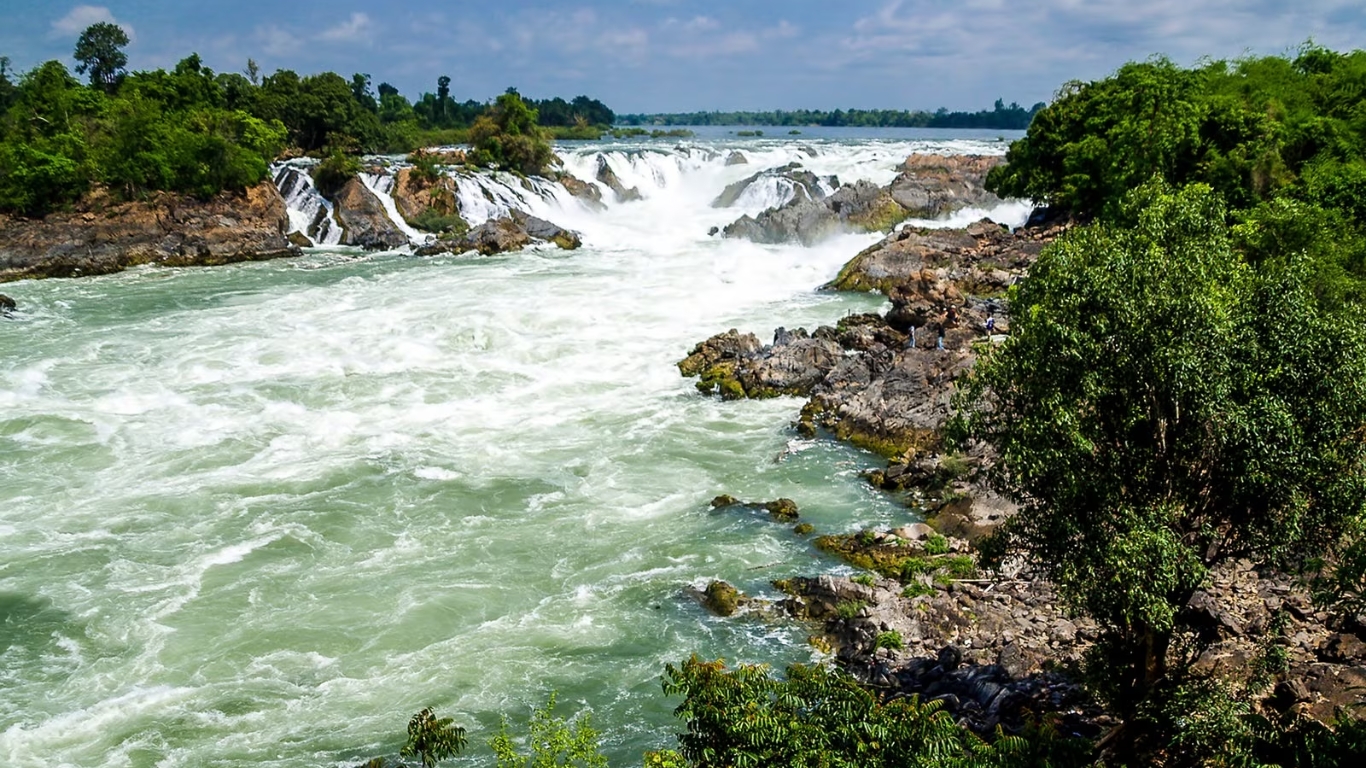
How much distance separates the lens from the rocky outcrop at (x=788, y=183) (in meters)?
64.4

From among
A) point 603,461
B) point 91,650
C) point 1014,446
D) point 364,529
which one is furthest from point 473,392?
point 1014,446

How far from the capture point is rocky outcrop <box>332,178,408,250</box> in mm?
52375

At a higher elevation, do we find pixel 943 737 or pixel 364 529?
pixel 943 737

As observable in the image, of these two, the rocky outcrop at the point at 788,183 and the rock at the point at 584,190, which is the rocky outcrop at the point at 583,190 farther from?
the rocky outcrop at the point at 788,183

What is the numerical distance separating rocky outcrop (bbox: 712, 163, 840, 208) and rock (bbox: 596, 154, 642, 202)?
6.00 m

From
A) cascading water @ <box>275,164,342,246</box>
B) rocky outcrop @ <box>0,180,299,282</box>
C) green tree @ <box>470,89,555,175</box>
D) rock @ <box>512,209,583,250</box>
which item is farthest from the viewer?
green tree @ <box>470,89,555,175</box>

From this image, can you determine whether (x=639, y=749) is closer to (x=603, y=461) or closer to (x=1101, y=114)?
(x=603, y=461)

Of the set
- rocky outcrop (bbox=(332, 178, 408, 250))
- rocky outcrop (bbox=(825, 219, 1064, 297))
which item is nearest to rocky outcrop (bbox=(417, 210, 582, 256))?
Answer: rocky outcrop (bbox=(332, 178, 408, 250))

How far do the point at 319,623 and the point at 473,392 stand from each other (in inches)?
488

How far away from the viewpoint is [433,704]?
43.8ft

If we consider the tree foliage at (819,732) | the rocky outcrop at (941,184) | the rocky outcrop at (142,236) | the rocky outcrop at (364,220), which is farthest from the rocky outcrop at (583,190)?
the tree foliage at (819,732)

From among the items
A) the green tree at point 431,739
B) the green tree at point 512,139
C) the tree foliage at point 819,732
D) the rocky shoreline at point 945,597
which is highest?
the green tree at point 512,139

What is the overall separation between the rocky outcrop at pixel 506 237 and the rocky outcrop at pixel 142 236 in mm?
8202

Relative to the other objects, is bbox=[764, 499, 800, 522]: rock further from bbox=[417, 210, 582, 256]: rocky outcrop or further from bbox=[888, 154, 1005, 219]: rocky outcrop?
bbox=[888, 154, 1005, 219]: rocky outcrop
